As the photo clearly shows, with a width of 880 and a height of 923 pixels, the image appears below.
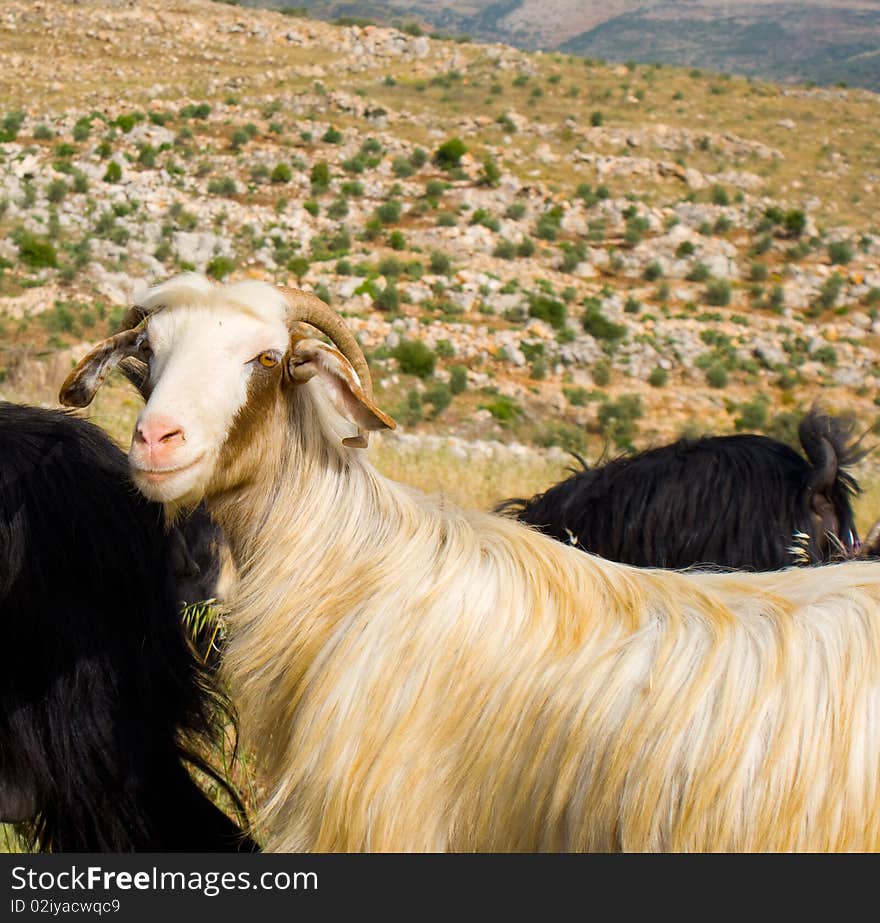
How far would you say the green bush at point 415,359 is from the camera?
65.6 feet

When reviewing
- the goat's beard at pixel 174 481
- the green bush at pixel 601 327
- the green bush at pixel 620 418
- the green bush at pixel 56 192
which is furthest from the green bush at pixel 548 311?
the goat's beard at pixel 174 481

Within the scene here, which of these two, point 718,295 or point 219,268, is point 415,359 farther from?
point 718,295

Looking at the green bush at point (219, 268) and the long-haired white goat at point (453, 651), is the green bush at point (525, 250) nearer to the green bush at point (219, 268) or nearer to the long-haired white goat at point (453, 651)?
the green bush at point (219, 268)

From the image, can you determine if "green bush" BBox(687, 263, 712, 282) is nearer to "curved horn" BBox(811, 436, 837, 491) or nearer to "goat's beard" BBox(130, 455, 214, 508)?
"curved horn" BBox(811, 436, 837, 491)

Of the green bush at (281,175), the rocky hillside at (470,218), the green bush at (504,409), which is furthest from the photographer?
the green bush at (281,175)

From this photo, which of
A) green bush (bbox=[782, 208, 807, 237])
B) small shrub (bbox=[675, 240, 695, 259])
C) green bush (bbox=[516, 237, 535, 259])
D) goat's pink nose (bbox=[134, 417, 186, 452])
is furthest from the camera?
green bush (bbox=[782, 208, 807, 237])

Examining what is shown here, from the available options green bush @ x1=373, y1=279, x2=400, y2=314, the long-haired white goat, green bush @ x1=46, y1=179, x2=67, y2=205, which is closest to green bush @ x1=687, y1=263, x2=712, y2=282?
green bush @ x1=373, y1=279, x2=400, y2=314

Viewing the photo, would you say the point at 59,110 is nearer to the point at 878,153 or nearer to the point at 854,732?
the point at 878,153

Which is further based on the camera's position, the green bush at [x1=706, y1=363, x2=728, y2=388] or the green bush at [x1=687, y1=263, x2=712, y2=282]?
the green bush at [x1=687, y1=263, x2=712, y2=282]

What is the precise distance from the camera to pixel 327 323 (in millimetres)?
3240

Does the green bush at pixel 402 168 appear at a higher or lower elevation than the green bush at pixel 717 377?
higher

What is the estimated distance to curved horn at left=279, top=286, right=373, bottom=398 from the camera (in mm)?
3199

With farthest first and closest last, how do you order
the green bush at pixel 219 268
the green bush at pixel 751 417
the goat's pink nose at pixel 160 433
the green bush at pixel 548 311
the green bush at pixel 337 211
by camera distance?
the green bush at pixel 337 211
the green bush at pixel 548 311
the green bush at pixel 219 268
the green bush at pixel 751 417
the goat's pink nose at pixel 160 433

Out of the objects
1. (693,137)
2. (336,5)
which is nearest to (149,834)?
(693,137)
